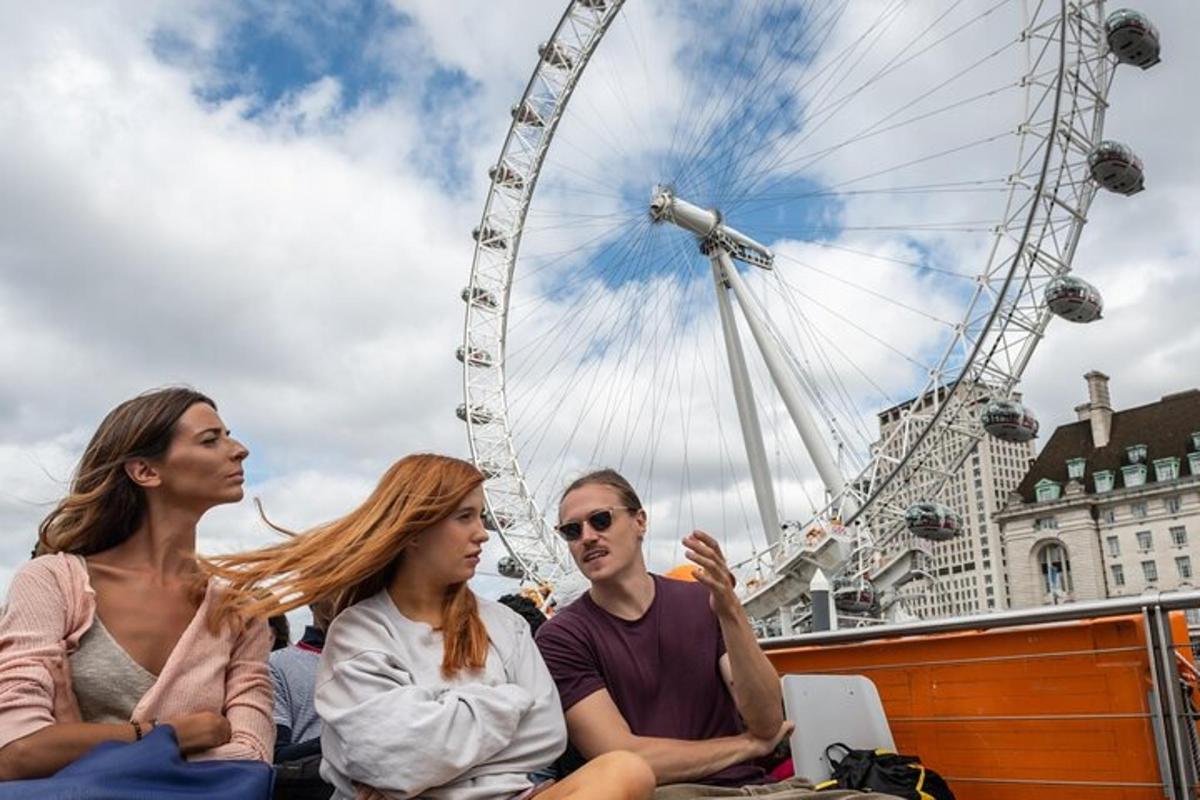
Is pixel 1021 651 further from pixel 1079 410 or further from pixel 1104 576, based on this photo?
pixel 1079 410

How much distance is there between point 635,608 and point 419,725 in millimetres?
925

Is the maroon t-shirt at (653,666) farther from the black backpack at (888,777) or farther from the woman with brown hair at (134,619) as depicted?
the woman with brown hair at (134,619)

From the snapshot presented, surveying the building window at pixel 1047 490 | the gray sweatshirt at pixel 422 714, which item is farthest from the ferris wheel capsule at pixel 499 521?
the building window at pixel 1047 490

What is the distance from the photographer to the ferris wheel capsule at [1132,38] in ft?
47.7

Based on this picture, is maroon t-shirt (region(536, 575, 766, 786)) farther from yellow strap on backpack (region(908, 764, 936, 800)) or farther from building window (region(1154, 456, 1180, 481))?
building window (region(1154, 456, 1180, 481))

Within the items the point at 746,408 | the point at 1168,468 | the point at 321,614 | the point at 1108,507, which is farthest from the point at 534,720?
the point at 1108,507

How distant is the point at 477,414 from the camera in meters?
23.4

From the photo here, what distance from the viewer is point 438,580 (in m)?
2.16

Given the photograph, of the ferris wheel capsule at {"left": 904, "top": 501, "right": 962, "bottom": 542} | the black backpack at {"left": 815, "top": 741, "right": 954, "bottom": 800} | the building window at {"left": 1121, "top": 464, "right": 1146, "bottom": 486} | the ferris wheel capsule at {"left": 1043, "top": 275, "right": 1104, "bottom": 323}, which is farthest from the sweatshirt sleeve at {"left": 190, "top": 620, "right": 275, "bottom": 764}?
the building window at {"left": 1121, "top": 464, "right": 1146, "bottom": 486}

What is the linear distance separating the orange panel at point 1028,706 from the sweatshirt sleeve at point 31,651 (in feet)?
6.05

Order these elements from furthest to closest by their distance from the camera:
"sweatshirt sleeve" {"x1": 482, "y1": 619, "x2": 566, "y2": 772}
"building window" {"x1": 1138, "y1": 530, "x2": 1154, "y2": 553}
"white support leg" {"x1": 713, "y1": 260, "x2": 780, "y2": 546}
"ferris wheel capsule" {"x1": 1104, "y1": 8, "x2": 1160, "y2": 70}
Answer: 1. "building window" {"x1": 1138, "y1": 530, "x2": 1154, "y2": 553}
2. "white support leg" {"x1": 713, "y1": 260, "x2": 780, "y2": 546}
3. "ferris wheel capsule" {"x1": 1104, "y1": 8, "x2": 1160, "y2": 70}
4. "sweatshirt sleeve" {"x1": 482, "y1": 619, "x2": 566, "y2": 772}

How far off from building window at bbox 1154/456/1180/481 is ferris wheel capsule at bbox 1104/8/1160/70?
41.1 m

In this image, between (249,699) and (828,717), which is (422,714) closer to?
(249,699)

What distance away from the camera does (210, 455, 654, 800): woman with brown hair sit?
1.77 metres
